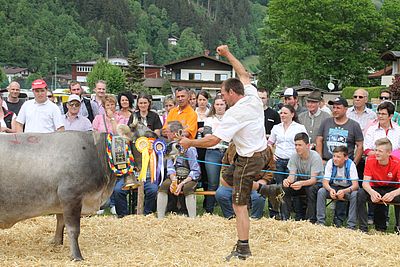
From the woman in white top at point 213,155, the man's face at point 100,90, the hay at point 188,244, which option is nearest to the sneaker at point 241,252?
the hay at point 188,244

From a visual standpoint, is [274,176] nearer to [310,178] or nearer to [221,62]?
[310,178]

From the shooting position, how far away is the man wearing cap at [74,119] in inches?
382

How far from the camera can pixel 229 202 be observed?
9195 millimetres

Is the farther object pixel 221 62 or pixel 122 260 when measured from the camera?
pixel 221 62

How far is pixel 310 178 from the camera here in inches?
367

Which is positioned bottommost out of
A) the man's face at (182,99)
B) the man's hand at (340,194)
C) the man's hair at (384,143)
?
the man's hand at (340,194)

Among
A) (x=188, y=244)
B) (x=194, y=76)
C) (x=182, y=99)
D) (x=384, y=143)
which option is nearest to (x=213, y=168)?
(x=182, y=99)

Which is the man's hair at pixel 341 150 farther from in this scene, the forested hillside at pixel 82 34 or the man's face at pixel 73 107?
the forested hillside at pixel 82 34

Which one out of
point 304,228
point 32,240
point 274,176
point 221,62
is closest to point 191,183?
point 274,176

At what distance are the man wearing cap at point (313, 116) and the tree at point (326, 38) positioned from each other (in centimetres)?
3606

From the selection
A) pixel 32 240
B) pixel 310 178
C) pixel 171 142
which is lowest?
pixel 32 240

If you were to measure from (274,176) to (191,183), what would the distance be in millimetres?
1558

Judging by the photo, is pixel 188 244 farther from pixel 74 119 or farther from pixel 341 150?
pixel 74 119

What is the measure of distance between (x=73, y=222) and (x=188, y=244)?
1.64 m
